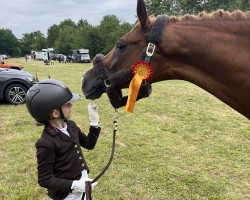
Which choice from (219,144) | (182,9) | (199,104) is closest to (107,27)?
(182,9)

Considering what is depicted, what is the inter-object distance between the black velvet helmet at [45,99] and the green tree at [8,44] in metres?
122

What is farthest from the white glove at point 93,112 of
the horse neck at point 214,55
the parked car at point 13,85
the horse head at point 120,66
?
the parked car at point 13,85

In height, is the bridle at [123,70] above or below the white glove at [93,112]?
above

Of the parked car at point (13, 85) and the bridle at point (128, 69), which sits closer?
the bridle at point (128, 69)

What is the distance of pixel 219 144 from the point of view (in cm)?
602

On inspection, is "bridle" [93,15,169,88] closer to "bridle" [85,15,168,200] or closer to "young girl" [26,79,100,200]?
"bridle" [85,15,168,200]

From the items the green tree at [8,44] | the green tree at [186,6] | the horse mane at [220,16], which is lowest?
the green tree at [8,44]

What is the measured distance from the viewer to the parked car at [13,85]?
416 inches

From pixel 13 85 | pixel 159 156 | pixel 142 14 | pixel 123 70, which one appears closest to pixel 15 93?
pixel 13 85

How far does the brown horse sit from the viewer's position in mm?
2471

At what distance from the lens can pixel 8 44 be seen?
11956cm

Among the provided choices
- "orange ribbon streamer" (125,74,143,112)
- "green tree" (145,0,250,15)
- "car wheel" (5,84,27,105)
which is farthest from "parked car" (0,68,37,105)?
"green tree" (145,0,250,15)

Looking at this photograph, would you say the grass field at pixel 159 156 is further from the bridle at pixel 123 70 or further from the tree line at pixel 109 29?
the tree line at pixel 109 29

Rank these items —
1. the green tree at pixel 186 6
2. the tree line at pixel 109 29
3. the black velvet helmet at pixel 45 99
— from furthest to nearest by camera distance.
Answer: the green tree at pixel 186 6
the tree line at pixel 109 29
the black velvet helmet at pixel 45 99
